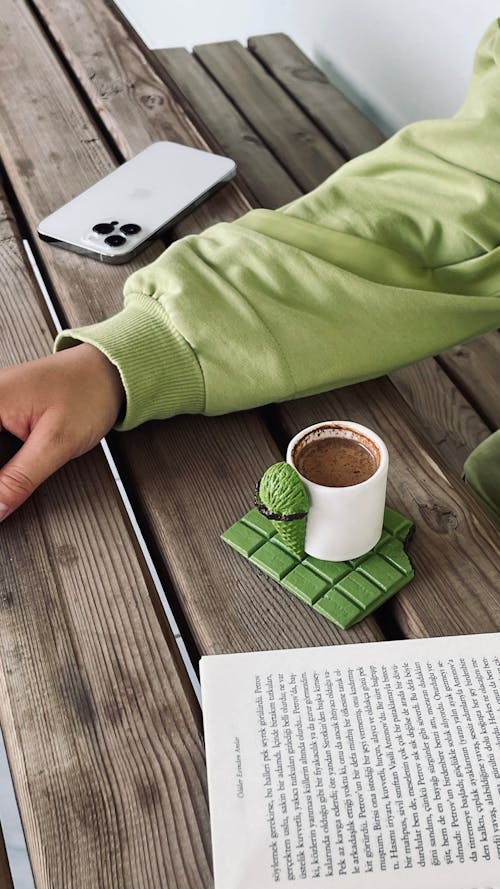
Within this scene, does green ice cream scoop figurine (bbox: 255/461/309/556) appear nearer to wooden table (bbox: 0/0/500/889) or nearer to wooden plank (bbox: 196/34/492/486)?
wooden table (bbox: 0/0/500/889)

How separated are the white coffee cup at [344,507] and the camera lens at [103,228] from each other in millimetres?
453

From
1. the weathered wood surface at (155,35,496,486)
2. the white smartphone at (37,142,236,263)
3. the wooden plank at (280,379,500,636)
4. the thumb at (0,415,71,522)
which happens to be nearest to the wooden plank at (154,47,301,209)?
the weathered wood surface at (155,35,496,486)

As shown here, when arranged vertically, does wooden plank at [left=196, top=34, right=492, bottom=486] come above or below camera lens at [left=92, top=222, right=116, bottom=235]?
below

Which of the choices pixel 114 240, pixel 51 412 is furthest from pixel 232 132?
pixel 51 412

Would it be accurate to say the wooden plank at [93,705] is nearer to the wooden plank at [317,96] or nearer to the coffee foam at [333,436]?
the coffee foam at [333,436]

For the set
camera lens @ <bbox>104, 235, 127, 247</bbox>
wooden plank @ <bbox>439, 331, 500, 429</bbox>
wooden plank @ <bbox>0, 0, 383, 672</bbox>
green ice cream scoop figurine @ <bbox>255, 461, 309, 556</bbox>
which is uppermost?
camera lens @ <bbox>104, 235, 127, 247</bbox>

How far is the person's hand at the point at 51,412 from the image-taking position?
0.77 meters

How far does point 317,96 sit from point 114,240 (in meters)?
1.01

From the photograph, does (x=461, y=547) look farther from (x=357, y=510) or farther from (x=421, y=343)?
(x=421, y=343)

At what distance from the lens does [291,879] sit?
542 millimetres

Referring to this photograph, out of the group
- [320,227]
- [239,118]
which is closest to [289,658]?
[320,227]

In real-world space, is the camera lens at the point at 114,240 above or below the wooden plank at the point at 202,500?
above

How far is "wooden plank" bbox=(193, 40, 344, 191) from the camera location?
67.6 inches

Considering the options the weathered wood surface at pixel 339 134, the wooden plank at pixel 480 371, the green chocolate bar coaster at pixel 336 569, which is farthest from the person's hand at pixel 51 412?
the wooden plank at pixel 480 371
